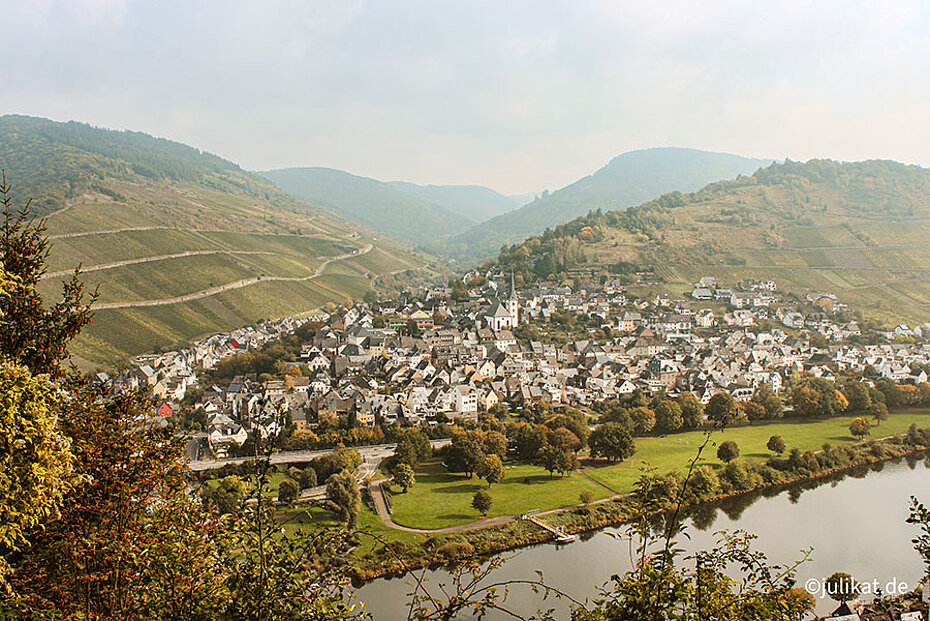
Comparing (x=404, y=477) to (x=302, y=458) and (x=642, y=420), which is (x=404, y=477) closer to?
(x=302, y=458)

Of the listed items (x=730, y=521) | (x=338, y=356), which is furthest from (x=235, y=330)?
(x=730, y=521)

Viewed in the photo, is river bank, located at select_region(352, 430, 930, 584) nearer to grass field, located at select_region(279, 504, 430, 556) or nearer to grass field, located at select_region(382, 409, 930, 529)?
grass field, located at select_region(279, 504, 430, 556)

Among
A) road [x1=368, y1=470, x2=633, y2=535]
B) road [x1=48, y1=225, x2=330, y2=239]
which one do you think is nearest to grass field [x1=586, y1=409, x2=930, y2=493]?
road [x1=368, y1=470, x2=633, y2=535]

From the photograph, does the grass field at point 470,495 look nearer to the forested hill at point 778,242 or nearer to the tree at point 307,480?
the tree at point 307,480

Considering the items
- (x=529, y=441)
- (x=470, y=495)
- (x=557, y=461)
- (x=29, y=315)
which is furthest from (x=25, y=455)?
(x=529, y=441)

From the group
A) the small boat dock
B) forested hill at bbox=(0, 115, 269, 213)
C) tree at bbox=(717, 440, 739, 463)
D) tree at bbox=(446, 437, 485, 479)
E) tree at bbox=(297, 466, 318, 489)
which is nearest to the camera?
the small boat dock

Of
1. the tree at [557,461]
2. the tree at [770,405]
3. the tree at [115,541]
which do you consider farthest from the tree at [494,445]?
the tree at [115,541]
